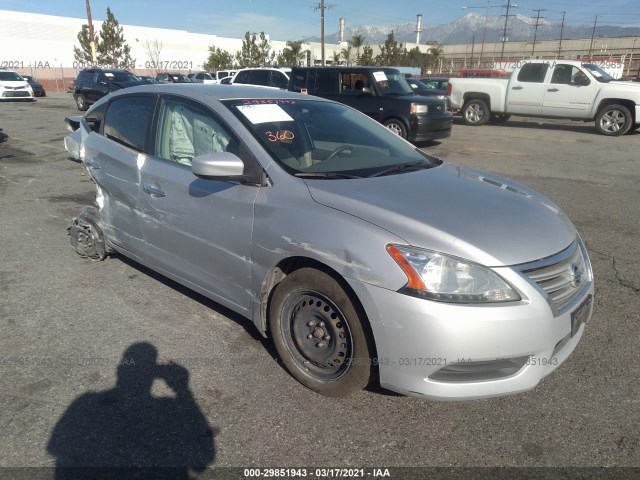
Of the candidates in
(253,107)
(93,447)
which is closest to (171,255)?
(253,107)

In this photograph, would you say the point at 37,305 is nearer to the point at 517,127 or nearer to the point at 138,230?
the point at 138,230

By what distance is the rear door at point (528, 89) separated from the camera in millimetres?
14913

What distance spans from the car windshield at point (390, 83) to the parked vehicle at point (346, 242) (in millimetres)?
8413

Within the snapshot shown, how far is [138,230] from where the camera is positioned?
12.7 ft

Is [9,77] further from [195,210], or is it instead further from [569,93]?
[195,210]

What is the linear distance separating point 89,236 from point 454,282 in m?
3.64

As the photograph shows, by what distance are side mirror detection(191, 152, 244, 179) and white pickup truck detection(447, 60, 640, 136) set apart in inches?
551

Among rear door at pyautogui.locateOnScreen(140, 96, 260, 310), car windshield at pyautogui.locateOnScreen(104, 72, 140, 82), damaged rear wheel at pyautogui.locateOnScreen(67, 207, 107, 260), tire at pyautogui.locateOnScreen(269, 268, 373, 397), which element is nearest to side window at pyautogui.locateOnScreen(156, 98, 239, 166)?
rear door at pyautogui.locateOnScreen(140, 96, 260, 310)

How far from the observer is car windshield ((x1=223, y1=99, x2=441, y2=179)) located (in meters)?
3.16

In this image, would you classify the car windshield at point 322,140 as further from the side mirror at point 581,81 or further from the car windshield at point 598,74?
the car windshield at point 598,74

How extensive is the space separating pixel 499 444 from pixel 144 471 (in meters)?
1.71

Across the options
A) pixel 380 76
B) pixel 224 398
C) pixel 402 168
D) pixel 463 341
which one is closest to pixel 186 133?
pixel 402 168

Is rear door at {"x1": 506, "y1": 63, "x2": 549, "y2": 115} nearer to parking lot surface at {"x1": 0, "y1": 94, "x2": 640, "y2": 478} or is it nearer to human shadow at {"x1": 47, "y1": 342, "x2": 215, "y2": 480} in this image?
parking lot surface at {"x1": 0, "y1": 94, "x2": 640, "y2": 478}

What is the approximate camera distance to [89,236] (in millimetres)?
4668
